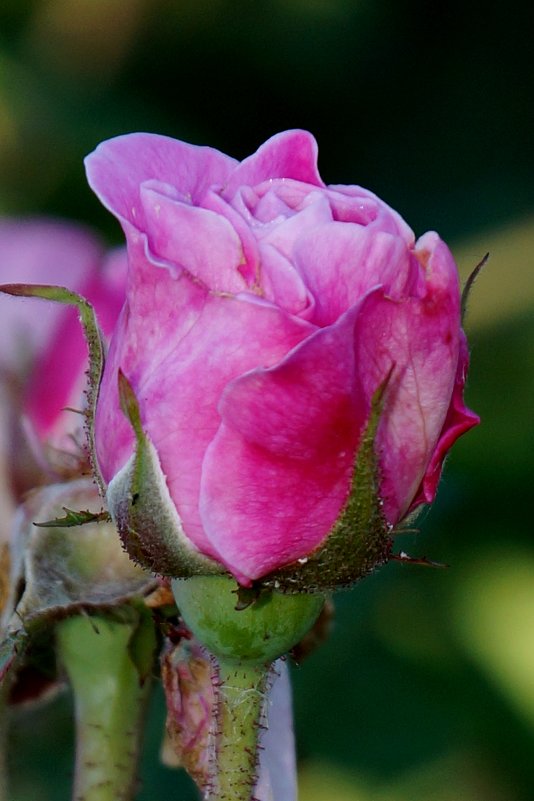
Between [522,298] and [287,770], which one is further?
[522,298]

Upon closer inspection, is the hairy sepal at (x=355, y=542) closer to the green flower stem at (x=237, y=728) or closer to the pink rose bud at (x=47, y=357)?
the green flower stem at (x=237, y=728)

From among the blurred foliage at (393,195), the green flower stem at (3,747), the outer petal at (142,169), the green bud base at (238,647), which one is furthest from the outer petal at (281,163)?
the blurred foliage at (393,195)

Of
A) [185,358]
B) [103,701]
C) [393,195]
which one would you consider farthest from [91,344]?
[393,195]

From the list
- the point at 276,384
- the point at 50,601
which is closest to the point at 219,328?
the point at 276,384

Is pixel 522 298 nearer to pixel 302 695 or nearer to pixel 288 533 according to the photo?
pixel 302 695

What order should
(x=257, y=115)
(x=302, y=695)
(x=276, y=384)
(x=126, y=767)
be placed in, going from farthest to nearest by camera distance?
(x=257, y=115), (x=302, y=695), (x=126, y=767), (x=276, y=384)

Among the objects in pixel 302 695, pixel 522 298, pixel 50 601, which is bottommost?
pixel 302 695

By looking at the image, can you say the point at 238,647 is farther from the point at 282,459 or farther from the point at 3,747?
the point at 3,747
